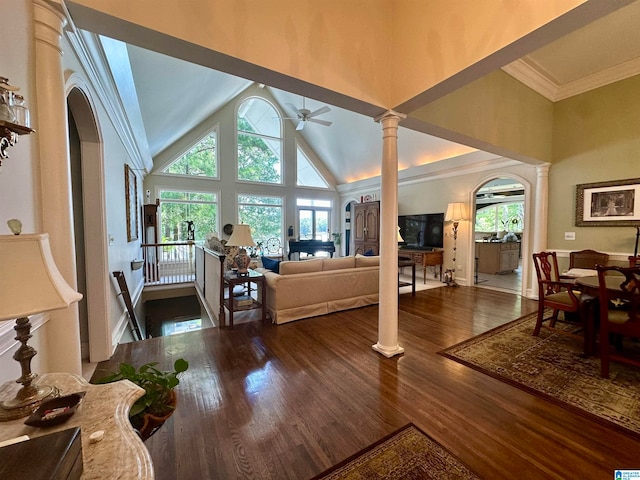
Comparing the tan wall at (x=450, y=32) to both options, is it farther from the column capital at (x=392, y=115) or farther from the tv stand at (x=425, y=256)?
the tv stand at (x=425, y=256)

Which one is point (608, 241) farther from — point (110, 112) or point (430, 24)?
point (110, 112)

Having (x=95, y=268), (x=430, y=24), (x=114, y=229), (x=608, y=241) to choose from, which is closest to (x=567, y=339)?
(x=608, y=241)

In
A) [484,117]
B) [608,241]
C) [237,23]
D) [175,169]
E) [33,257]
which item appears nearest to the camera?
[33,257]

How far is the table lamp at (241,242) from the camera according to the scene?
3.58m

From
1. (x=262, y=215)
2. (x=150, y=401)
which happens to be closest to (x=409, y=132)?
(x=262, y=215)

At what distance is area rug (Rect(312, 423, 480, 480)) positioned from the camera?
149 centimetres

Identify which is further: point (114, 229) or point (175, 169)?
point (175, 169)

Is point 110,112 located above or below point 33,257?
above

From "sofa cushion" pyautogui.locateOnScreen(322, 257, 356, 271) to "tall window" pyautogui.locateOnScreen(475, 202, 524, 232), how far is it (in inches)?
327

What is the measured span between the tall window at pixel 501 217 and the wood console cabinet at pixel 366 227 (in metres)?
5.07

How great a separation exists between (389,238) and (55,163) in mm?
2641

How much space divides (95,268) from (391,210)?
3.08 meters

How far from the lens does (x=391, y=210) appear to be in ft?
9.34

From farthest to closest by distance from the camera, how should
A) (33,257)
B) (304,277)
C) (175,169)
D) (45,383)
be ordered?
1. (175,169)
2. (304,277)
3. (45,383)
4. (33,257)
